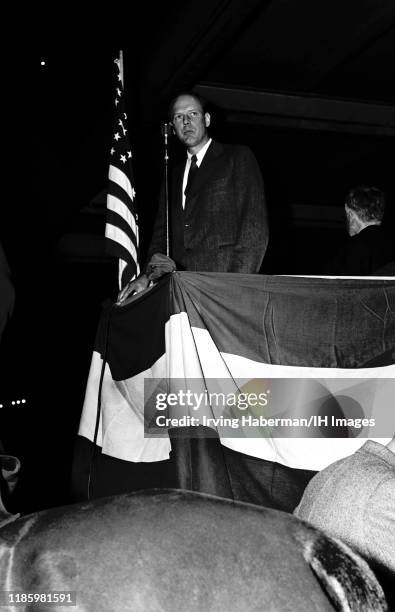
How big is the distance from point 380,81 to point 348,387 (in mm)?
5304

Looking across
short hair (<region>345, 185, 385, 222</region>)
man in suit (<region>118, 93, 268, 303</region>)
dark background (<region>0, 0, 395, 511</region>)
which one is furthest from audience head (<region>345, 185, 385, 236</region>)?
dark background (<region>0, 0, 395, 511</region>)

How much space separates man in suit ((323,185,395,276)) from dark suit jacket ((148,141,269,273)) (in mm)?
674

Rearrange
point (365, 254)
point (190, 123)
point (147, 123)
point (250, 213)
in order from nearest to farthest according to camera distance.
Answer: point (250, 213) → point (190, 123) → point (365, 254) → point (147, 123)

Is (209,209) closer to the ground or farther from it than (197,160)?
closer to the ground

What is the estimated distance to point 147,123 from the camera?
602 cm

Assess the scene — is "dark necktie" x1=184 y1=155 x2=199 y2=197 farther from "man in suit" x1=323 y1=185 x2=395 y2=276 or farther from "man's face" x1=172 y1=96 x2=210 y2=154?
"man in suit" x1=323 y1=185 x2=395 y2=276

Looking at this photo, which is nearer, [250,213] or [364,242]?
[250,213]

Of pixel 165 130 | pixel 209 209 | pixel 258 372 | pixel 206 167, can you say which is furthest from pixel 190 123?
pixel 258 372

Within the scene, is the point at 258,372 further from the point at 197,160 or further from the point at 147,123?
the point at 147,123

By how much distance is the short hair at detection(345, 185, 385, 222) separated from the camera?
3.67 metres

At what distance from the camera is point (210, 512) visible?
746mm

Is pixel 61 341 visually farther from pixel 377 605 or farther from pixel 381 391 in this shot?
pixel 377 605

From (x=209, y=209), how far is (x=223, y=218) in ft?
0.31

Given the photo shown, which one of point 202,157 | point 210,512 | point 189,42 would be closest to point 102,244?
point 189,42
